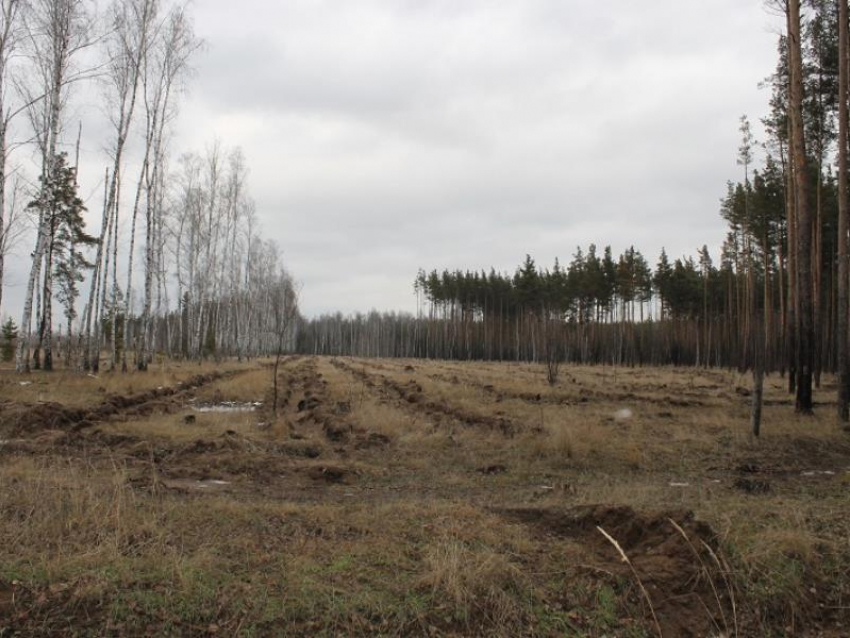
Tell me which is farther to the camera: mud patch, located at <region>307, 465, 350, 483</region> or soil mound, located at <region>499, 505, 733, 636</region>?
mud patch, located at <region>307, 465, 350, 483</region>

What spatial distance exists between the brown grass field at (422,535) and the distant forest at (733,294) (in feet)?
13.4

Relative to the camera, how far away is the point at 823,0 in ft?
57.9

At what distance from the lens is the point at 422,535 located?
18.0 ft

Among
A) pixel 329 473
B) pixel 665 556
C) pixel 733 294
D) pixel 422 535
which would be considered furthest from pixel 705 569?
pixel 733 294

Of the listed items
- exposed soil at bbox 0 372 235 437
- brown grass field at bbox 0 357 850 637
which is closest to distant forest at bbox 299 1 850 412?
brown grass field at bbox 0 357 850 637

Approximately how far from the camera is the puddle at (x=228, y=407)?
51.5ft

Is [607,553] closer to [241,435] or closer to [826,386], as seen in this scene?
[241,435]

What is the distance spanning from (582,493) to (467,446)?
3.77m

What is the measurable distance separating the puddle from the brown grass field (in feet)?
14.5

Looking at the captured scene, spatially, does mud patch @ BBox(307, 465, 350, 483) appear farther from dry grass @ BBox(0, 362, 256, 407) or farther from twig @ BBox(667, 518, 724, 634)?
dry grass @ BBox(0, 362, 256, 407)

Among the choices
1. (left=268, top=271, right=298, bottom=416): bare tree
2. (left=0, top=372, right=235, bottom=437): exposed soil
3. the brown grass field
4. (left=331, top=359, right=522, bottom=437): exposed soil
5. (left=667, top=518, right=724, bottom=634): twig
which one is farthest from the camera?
(left=268, top=271, right=298, bottom=416): bare tree

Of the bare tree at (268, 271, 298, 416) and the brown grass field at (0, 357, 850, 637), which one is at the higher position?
the bare tree at (268, 271, 298, 416)

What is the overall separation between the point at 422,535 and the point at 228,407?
12787 mm

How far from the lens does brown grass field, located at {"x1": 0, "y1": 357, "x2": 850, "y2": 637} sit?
409cm
